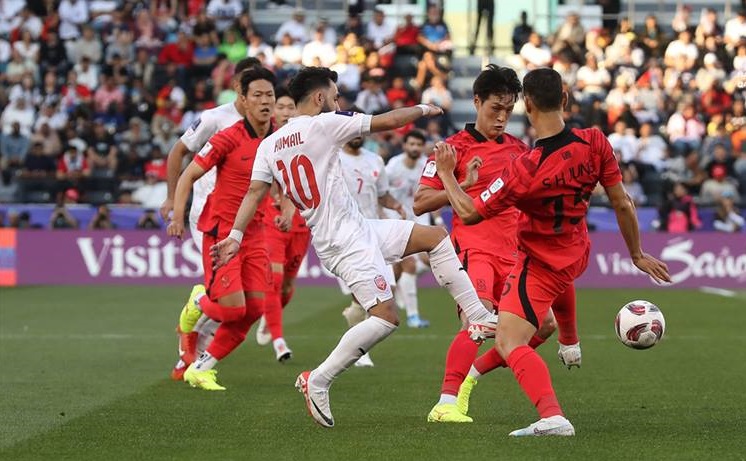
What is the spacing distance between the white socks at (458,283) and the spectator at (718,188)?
1982 cm

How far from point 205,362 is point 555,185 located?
4.39 m

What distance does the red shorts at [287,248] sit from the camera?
49.1 ft

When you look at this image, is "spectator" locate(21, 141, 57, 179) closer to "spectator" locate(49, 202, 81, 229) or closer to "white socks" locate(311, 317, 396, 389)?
"spectator" locate(49, 202, 81, 229)

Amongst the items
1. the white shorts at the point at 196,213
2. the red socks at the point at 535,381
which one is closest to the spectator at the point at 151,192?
the white shorts at the point at 196,213

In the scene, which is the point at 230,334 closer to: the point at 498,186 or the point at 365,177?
the point at 365,177

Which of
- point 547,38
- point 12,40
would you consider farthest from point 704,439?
point 12,40

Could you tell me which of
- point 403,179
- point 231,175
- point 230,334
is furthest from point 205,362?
point 403,179

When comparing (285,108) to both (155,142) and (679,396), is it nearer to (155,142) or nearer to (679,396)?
(679,396)

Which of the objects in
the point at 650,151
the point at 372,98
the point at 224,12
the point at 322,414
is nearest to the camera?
the point at 322,414

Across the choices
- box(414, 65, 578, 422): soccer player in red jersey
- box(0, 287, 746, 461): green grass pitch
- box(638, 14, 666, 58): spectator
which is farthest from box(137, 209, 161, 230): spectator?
box(414, 65, 578, 422): soccer player in red jersey

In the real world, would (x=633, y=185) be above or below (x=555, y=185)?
below

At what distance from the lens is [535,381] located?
839 cm

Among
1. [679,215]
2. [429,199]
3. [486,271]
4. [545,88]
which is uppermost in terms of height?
[545,88]

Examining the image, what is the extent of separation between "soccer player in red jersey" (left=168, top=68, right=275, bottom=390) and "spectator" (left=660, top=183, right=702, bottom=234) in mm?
16680
